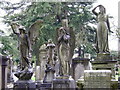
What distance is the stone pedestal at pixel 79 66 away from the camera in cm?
1662

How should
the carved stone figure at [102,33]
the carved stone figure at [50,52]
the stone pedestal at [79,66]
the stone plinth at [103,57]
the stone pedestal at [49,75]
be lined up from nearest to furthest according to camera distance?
the stone plinth at [103,57], the carved stone figure at [102,33], the carved stone figure at [50,52], the stone pedestal at [49,75], the stone pedestal at [79,66]

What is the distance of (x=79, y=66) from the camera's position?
55.0 ft

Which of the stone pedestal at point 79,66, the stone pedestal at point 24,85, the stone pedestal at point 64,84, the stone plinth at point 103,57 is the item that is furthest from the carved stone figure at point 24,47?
the stone pedestal at point 79,66

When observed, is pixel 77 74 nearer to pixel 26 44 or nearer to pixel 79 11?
pixel 26 44

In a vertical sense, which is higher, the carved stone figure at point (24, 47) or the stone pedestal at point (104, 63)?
the carved stone figure at point (24, 47)

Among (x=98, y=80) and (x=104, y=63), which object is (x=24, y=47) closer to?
(x=104, y=63)

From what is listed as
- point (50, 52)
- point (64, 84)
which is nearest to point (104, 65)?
point (64, 84)

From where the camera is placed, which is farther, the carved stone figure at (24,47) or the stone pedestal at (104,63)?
the stone pedestal at (104,63)

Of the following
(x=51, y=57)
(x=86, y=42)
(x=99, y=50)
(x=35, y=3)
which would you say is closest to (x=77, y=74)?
(x=51, y=57)

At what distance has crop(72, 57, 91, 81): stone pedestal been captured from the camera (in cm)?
1662

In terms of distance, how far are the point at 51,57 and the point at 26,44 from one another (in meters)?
3.29

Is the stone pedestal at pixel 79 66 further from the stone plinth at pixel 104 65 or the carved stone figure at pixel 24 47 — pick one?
the carved stone figure at pixel 24 47

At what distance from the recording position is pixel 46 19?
28.1 metres

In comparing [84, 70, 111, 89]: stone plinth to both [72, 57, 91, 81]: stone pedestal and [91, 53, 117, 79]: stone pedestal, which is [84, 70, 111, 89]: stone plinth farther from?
[72, 57, 91, 81]: stone pedestal
